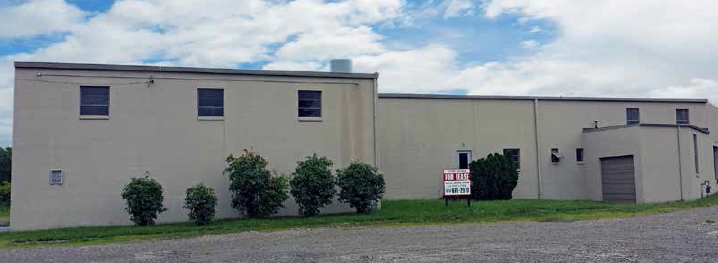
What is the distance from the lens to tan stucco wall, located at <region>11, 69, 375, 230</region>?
20.3 metres

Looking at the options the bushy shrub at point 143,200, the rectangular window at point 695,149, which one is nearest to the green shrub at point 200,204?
the bushy shrub at point 143,200

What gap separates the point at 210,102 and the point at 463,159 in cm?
1100

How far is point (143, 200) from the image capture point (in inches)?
777

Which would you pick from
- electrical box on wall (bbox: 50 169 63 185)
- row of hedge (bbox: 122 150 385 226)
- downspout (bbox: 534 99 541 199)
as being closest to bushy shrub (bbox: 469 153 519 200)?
downspout (bbox: 534 99 541 199)

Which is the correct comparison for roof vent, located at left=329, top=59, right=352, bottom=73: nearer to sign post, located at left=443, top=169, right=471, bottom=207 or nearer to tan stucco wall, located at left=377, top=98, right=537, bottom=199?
tan stucco wall, located at left=377, top=98, right=537, bottom=199

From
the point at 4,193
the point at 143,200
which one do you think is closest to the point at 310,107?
the point at 143,200

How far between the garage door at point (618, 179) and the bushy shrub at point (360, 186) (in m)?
10.7

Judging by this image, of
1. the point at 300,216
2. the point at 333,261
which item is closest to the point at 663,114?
the point at 300,216

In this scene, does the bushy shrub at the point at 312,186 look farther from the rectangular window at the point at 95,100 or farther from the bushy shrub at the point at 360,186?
the rectangular window at the point at 95,100

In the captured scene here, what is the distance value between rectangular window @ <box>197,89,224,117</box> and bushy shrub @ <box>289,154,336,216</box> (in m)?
3.31

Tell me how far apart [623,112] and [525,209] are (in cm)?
1109

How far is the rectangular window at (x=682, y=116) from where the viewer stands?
1213 inches

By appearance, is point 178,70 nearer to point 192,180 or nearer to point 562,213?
point 192,180

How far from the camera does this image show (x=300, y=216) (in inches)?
849
